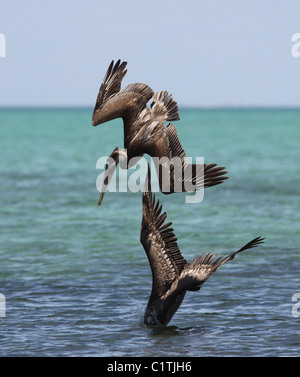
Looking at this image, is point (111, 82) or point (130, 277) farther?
point (130, 277)

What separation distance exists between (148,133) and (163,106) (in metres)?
0.56

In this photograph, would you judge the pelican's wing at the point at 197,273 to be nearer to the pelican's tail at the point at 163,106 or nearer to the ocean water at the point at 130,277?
the ocean water at the point at 130,277

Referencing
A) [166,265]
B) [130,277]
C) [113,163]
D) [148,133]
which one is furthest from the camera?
[130,277]

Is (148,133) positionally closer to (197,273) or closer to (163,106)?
(163,106)

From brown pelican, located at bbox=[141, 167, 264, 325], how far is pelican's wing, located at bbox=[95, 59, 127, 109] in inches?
67.4

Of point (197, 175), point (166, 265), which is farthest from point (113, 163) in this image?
point (166, 265)

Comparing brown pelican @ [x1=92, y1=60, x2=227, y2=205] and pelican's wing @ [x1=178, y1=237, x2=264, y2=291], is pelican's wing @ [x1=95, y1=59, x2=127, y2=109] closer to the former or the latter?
brown pelican @ [x1=92, y1=60, x2=227, y2=205]

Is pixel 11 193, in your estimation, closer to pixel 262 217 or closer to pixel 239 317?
pixel 262 217

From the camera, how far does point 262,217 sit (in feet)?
90.8

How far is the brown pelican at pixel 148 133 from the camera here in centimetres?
1413

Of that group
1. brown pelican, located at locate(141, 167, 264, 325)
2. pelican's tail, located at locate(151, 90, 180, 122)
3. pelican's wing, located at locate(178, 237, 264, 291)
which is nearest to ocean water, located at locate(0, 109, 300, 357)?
brown pelican, located at locate(141, 167, 264, 325)

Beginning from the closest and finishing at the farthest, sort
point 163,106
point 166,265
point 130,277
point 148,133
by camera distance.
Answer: point 148,133 → point 166,265 → point 163,106 → point 130,277

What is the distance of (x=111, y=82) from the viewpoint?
15.4 meters

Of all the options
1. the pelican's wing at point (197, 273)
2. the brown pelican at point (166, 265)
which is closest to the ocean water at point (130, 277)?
the brown pelican at point (166, 265)
